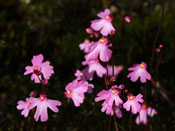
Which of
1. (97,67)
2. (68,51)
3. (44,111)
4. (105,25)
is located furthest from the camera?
(68,51)

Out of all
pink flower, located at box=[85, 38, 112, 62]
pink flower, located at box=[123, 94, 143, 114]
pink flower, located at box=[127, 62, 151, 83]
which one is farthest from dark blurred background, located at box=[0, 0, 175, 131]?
pink flower, located at box=[85, 38, 112, 62]

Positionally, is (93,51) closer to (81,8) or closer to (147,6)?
(81,8)

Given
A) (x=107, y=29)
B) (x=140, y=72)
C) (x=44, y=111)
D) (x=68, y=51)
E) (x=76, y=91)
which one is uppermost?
(x=68, y=51)

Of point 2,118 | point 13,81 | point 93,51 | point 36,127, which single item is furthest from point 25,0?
point 93,51

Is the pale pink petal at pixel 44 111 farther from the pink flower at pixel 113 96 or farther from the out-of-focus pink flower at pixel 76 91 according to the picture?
the pink flower at pixel 113 96

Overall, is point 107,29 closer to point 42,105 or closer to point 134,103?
point 134,103

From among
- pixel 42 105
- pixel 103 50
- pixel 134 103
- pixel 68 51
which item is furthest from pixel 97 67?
pixel 68 51

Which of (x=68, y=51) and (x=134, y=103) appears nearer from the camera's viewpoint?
(x=134, y=103)

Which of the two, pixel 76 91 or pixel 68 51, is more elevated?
pixel 68 51
